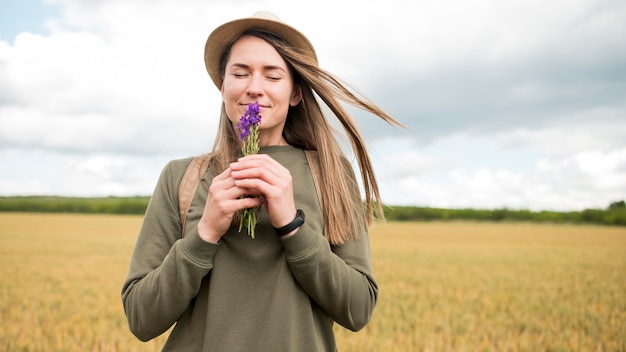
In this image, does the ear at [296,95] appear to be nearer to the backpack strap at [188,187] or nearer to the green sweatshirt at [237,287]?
the backpack strap at [188,187]

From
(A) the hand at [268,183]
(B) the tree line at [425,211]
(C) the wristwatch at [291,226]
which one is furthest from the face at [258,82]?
(B) the tree line at [425,211]

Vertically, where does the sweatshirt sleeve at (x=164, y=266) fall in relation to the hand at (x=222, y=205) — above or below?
below

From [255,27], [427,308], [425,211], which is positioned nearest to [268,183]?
[255,27]

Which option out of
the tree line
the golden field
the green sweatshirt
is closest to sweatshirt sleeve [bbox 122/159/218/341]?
the green sweatshirt

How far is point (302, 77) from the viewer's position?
2562 millimetres

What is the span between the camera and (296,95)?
2.62 meters

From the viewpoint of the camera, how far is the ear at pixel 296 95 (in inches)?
102

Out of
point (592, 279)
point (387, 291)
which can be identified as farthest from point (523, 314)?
point (592, 279)

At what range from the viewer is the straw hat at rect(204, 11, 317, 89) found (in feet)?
7.82

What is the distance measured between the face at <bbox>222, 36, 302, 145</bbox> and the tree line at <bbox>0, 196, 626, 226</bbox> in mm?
60604

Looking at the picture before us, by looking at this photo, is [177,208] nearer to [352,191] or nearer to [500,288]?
[352,191]

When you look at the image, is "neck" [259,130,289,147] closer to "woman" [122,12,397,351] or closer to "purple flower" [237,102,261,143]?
"woman" [122,12,397,351]

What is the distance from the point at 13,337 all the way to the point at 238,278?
5.86 metres

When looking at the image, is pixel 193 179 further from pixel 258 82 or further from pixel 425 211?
pixel 425 211
